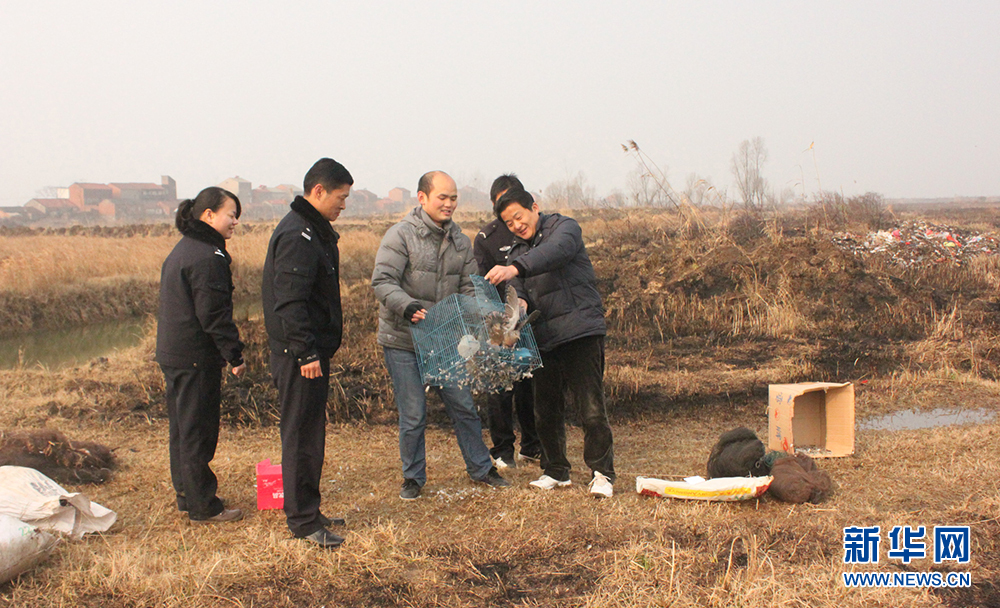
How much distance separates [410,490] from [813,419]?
9.91ft

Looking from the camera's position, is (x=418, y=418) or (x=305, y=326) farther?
(x=418, y=418)

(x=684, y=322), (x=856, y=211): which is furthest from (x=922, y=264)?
(x=856, y=211)

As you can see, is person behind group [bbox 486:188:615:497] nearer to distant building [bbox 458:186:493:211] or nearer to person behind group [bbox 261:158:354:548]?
person behind group [bbox 261:158:354:548]

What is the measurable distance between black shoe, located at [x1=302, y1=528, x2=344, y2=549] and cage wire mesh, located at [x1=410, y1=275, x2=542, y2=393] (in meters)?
0.99

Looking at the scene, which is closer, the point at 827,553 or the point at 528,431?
the point at 827,553

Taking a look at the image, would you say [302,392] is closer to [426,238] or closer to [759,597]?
[426,238]

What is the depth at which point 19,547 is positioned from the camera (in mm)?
3027

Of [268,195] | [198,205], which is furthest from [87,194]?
[198,205]

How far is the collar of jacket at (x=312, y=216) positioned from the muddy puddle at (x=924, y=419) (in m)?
4.86

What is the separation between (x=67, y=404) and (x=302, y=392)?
14.6ft

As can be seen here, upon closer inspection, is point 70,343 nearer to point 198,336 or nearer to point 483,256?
point 483,256

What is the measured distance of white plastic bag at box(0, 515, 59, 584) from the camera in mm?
2969

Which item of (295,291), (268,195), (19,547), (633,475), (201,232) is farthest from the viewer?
(268,195)

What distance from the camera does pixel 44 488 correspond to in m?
3.49
